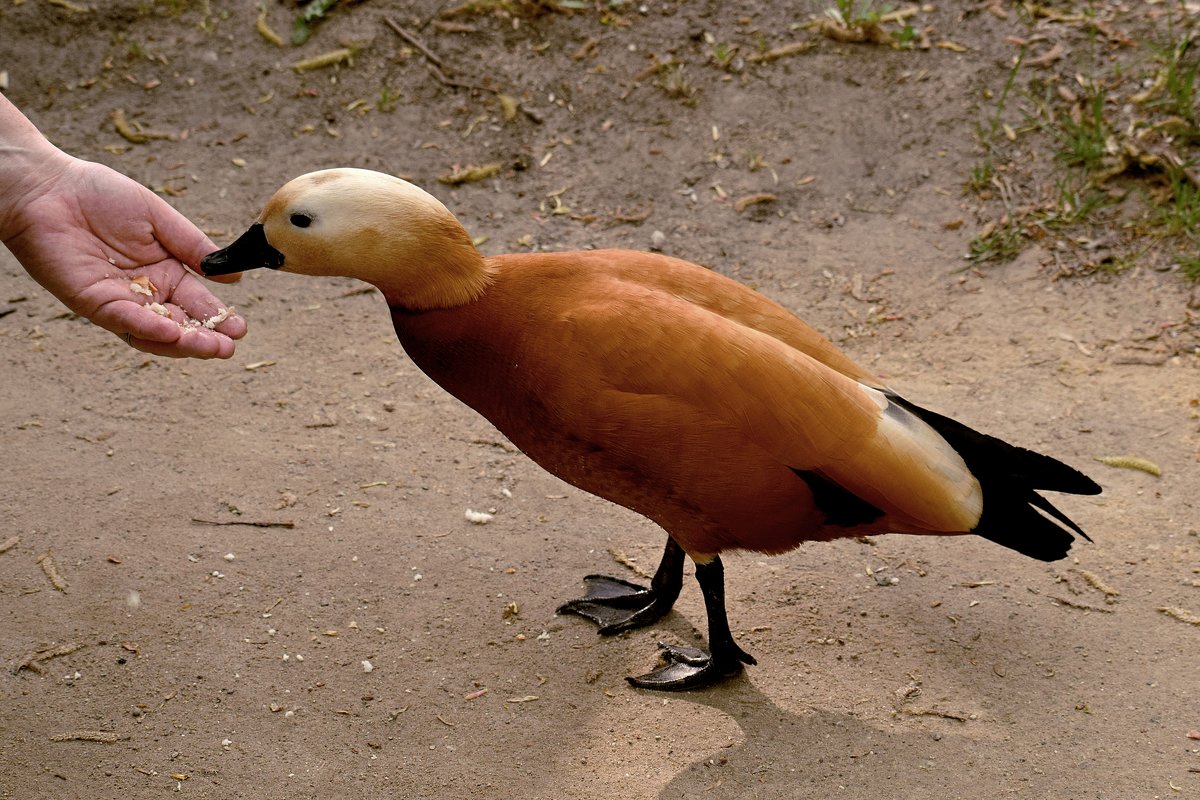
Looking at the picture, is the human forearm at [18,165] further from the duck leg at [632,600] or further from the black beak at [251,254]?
the duck leg at [632,600]

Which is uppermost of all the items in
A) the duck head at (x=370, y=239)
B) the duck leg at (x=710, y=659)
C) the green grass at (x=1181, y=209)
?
the green grass at (x=1181, y=209)

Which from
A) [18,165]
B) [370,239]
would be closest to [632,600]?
[370,239]

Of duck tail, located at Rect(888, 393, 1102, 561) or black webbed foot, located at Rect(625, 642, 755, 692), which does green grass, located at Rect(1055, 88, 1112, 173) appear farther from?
black webbed foot, located at Rect(625, 642, 755, 692)

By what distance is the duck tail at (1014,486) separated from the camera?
3098 millimetres

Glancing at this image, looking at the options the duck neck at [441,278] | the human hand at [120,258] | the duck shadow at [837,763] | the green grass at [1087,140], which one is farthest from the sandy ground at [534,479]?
the duck neck at [441,278]

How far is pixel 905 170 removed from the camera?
221 inches

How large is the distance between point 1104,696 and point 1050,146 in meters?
3.16

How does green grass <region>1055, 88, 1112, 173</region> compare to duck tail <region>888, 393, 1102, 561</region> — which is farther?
green grass <region>1055, 88, 1112, 173</region>

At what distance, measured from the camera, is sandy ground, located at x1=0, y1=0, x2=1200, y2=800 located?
313 cm

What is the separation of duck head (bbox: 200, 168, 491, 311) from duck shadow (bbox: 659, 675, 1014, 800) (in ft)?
4.65

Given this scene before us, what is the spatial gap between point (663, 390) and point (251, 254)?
1.13 meters

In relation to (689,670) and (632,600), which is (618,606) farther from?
(689,670)

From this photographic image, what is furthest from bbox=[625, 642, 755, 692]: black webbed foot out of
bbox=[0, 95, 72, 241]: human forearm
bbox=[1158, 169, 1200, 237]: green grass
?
bbox=[1158, 169, 1200, 237]: green grass

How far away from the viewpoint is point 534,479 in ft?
13.9
